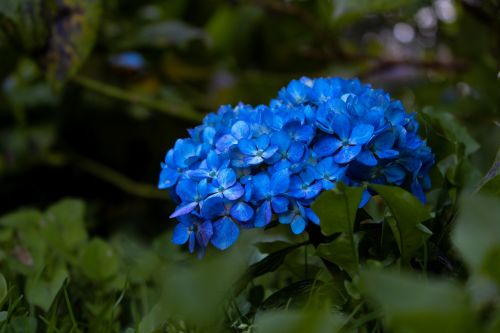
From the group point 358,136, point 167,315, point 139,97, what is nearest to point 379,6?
point 139,97

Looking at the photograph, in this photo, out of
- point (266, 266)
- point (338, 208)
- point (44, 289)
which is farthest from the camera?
point (44, 289)

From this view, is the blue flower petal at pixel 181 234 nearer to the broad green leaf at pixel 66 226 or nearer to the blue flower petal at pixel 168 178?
the blue flower petal at pixel 168 178

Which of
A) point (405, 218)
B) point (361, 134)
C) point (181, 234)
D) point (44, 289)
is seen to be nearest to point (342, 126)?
point (361, 134)

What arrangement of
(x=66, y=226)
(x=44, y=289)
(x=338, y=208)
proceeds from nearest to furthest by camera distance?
(x=338, y=208)
(x=44, y=289)
(x=66, y=226)

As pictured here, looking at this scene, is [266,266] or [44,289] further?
[44,289]

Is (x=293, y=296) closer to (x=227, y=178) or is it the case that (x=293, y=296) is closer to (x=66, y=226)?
(x=227, y=178)

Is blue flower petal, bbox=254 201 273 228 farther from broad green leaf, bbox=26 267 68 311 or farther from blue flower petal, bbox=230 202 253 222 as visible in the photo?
broad green leaf, bbox=26 267 68 311

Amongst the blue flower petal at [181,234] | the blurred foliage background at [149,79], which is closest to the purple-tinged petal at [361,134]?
the blue flower petal at [181,234]

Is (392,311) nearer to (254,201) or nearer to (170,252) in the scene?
(254,201)
